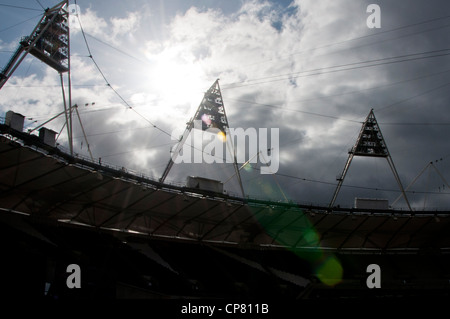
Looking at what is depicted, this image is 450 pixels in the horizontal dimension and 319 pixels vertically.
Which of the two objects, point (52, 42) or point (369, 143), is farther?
point (369, 143)

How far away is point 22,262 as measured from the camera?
1143 inches

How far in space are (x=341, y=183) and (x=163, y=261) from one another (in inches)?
907

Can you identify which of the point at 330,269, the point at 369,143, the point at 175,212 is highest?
→ the point at 369,143

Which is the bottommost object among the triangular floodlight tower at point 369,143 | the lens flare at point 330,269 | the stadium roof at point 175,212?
the lens flare at point 330,269

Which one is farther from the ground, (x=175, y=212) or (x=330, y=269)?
(x=175, y=212)

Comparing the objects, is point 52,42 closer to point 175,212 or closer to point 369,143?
point 175,212

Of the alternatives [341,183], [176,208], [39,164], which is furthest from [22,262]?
[341,183]

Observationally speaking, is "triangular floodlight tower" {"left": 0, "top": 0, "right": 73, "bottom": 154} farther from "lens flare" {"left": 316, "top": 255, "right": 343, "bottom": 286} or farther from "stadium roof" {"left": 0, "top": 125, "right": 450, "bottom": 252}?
"lens flare" {"left": 316, "top": 255, "right": 343, "bottom": 286}

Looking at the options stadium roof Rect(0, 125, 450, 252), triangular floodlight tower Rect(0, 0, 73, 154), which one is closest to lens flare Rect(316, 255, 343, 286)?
stadium roof Rect(0, 125, 450, 252)

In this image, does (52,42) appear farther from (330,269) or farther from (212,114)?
(330,269)

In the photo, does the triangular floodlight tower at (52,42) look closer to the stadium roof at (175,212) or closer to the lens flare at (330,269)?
the stadium roof at (175,212)

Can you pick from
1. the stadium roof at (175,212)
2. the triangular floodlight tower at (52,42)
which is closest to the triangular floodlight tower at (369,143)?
the stadium roof at (175,212)

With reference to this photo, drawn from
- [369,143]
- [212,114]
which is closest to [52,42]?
[212,114]
